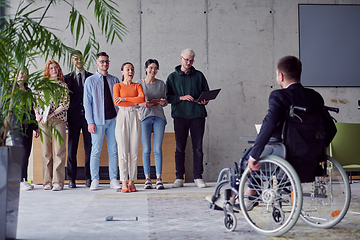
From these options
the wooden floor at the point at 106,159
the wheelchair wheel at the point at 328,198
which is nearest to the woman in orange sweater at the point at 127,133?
the wooden floor at the point at 106,159

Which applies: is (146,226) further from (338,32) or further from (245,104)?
(338,32)

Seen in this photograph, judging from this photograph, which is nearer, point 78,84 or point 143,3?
point 78,84

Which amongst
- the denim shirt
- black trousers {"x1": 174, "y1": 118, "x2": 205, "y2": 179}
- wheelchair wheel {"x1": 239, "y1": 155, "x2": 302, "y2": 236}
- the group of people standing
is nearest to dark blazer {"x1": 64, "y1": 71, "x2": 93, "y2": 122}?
the group of people standing

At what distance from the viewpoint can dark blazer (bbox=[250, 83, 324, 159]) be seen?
1948mm

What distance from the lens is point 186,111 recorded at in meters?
4.42

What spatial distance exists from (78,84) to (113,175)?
51.7 inches

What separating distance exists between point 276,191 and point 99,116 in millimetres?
2801

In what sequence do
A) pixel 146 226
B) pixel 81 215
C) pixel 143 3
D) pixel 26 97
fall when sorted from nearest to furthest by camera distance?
pixel 26 97
pixel 146 226
pixel 81 215
pixel 143 3

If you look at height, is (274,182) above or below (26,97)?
below

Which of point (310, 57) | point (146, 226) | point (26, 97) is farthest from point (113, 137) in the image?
point (310, 57)

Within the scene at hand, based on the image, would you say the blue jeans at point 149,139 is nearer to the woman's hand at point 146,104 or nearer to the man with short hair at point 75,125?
the woman's hand at point 146,104

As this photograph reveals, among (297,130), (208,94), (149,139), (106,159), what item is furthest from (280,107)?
(106,159)

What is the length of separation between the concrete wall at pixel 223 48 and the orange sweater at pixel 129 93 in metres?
1.57

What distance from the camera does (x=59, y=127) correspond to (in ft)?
13.8
